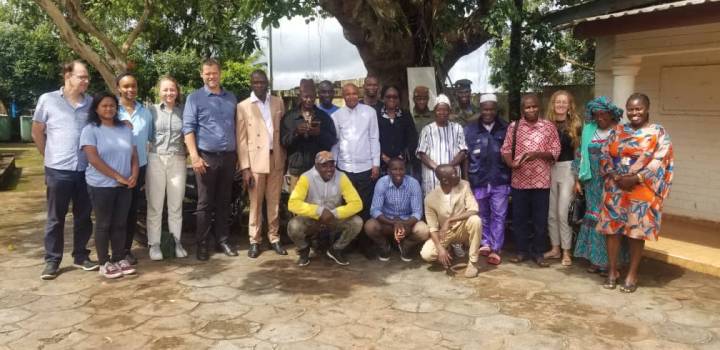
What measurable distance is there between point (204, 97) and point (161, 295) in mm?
1831

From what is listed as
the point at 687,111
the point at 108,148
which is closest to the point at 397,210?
the point at 108,148

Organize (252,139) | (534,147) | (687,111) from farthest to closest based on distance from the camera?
(687,111), (252,139), (534,147)

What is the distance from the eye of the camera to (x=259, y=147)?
5.48m

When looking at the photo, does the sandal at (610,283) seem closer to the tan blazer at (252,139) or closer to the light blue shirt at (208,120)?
the tan blazer at (252,139)

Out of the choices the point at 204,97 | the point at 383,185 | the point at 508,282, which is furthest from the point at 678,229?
the point at 204,97

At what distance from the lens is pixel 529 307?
4273 millimetres

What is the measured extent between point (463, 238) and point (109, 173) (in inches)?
121

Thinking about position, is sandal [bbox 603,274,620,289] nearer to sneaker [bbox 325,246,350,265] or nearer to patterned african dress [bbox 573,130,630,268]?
patterned african dress [bbox 573,130,630,268]

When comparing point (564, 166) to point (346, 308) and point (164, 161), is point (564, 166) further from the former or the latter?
point (164, 161)

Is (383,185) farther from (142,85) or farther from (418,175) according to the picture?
(142,85)

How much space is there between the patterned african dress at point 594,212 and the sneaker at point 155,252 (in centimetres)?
390

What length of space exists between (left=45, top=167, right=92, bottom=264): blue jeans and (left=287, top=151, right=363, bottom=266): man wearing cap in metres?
1.79

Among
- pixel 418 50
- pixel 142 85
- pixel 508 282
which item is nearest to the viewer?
pixel 508 282

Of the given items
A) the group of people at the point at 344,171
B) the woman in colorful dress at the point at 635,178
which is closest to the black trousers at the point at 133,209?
the group of people at the point at 344,171
